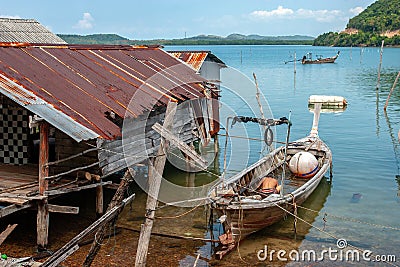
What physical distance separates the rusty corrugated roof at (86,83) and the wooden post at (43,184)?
0.46 metres

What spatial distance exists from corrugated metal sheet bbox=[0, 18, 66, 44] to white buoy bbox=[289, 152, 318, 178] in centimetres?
1276

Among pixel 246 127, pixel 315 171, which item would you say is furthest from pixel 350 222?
pixel 246 127

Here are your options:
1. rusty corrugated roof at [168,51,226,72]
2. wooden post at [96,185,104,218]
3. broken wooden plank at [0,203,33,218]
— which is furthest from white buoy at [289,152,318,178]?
broken wooden plank at [0,203,33,218]

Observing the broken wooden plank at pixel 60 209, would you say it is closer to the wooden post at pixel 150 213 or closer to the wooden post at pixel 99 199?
the wooden post at pixel 99 199

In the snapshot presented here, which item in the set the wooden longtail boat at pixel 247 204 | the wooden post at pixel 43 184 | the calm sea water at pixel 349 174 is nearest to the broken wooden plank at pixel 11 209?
the wooden post at pixel 43 184

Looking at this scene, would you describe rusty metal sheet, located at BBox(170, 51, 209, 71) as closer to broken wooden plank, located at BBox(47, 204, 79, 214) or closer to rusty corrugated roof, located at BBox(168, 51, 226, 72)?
rusty corrugated roof, located at BBox(168, 51, 226, 72)

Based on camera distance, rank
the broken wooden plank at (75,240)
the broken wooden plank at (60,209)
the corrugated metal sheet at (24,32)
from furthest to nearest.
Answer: the corrugated metal sheet at (24,32) → the broken wooden plank at (60,209) → the broken wooden plank at (75,240)

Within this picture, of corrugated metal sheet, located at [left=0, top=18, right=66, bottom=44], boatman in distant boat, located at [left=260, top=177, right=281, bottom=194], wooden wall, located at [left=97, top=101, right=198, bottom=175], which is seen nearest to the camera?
wooden wall, located at [left=97, top=101, right=198, bottom=175]

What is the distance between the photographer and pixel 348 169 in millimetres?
20219

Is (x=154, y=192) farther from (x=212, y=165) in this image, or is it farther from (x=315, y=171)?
(x=212, y=165)

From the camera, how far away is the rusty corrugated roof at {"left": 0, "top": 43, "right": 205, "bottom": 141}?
10688mm

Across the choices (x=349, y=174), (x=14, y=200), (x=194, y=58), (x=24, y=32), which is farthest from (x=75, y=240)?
(x=24, y=32)

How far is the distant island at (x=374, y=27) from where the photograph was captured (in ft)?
423

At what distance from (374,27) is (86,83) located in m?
136
